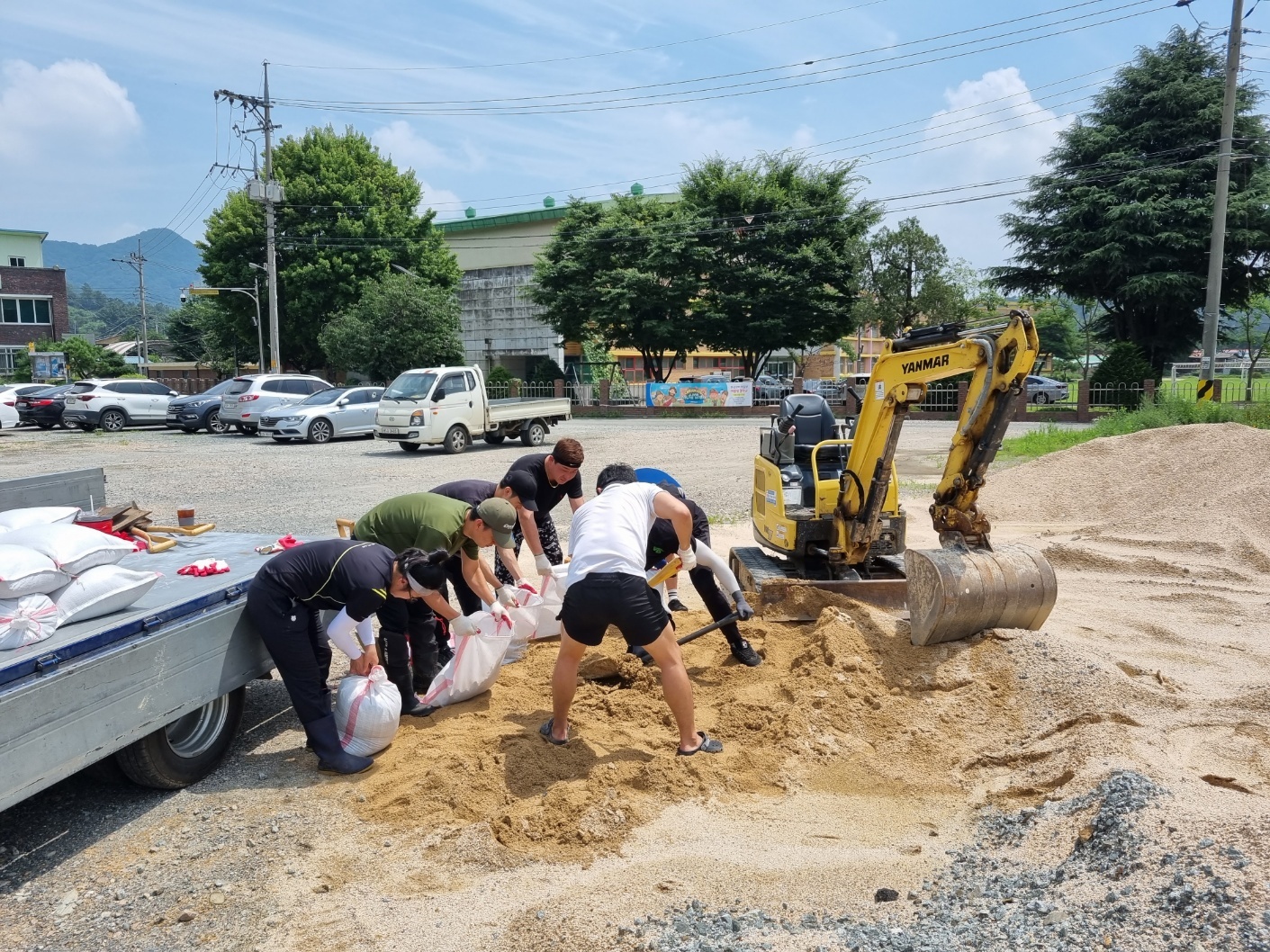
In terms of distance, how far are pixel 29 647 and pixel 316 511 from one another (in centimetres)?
869

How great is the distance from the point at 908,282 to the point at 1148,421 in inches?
756

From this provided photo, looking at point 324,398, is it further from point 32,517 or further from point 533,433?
point 32,517

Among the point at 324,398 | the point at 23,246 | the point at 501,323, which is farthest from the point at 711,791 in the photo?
the point at 23,246

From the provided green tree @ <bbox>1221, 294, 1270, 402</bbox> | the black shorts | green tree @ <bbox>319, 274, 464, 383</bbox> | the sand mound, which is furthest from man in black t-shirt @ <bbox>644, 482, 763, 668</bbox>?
green tree @ <bbox>1221, 294, 1270, 402</bbox>

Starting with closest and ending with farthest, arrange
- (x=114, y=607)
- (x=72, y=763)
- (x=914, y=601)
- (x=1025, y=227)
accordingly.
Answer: (x=72, y=763), (x=114, y=607), (x=914, y=601), (x=1025, y=227)

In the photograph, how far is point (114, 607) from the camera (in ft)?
13.5

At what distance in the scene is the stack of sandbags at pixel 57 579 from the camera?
376 cm

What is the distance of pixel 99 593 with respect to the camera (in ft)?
13.3

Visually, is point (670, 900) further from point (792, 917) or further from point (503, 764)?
point (503, 764)

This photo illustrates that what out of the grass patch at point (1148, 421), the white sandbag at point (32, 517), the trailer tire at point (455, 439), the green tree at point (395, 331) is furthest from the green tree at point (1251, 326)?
the white sandbag at point (32, 517)

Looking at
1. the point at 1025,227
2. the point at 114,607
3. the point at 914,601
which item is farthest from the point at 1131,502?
the point at 1025,227

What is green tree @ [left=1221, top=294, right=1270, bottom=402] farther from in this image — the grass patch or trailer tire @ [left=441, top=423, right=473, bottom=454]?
trailer tire @ [left=441, top=423, right=473, bottom=454]

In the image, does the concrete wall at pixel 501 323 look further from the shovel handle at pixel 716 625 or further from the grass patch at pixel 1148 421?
the shovel handle at pixel 716 625

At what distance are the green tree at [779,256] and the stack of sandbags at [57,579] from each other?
1172 inches
